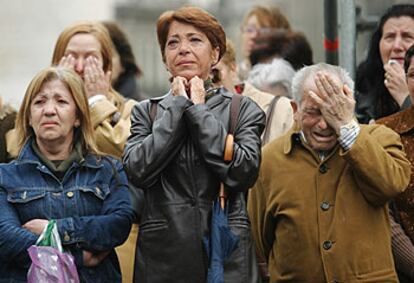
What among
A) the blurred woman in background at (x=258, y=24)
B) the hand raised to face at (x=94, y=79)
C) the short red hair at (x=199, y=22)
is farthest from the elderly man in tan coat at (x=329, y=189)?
the blurred woman in background at (x=258, y=24)

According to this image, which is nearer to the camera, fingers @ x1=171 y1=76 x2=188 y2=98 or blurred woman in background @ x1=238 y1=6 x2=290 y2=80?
fingers @ x1=171 y1=76 x2=188 y2=98

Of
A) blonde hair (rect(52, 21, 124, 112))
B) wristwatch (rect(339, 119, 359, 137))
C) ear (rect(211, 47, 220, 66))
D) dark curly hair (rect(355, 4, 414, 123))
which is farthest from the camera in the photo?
blonde hair (rect(52, 21, 124, 112))

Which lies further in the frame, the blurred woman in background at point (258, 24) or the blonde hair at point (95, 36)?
the blurred woman in background at point (258, 24)

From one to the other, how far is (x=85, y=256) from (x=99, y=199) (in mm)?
334

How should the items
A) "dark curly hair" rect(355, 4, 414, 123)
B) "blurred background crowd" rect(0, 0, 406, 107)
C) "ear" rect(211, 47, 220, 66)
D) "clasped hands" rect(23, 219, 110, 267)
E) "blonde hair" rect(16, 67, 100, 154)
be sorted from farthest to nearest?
"blurred background crowd" rect(0, 0, 406, 107), "dark curly hair" rect(355, 4, 414, 123), "blonde hair" rect(16, 67, 100, 154), "ear" rect(211, 47, 220, 66), "clasped hands" rect(23, 219, 110, 267)

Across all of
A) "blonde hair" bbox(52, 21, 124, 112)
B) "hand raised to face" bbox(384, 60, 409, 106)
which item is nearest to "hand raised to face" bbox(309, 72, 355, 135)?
"hand raised to face" bbox(384, 60, 409, 106)

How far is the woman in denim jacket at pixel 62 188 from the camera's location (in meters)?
7.92

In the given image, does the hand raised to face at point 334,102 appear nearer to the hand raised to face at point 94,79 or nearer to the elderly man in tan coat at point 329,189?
the elderly man in tan coat at point 329,189

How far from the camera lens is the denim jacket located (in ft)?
25.9

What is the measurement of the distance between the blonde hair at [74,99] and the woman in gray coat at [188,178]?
2.04 feet

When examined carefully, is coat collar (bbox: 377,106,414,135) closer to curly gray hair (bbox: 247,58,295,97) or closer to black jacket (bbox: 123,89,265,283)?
black jacket (bbox: 123,89,265,283)

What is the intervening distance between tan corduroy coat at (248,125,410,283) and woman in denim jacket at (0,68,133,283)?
0.86 metres

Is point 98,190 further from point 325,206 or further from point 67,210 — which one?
point 325,206

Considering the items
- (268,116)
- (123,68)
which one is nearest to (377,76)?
(268,116)
